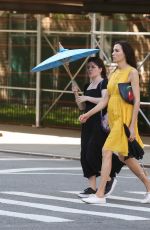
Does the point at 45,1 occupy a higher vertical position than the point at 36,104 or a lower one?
higher

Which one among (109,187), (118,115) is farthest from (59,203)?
(118,115)

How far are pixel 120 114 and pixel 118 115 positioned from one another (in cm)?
3

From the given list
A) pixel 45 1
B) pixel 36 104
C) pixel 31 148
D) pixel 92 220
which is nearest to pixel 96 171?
pixel 92 220

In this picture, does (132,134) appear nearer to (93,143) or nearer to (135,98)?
(135,98)

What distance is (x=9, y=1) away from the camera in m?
22.9

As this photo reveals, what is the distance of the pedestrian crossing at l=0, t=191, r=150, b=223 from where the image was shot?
10094 mm

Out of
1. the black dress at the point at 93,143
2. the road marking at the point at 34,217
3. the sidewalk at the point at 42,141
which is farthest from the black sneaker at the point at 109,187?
the sidewalk at the point at 42,141

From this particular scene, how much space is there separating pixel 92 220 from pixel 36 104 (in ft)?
51.7

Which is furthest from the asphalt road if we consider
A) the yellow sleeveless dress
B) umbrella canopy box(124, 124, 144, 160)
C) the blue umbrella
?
the blue umbrella

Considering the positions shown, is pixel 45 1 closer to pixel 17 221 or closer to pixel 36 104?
pixel 36 104

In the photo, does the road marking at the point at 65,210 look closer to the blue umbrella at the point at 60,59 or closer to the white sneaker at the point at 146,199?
the white sneaker at the point at 146,199

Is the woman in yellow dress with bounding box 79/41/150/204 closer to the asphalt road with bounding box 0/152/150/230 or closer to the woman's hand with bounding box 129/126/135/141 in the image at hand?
the woman's hand with bounding box 129/126/135/141

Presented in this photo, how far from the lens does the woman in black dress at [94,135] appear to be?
1173 centimetres

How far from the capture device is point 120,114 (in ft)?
36.8
